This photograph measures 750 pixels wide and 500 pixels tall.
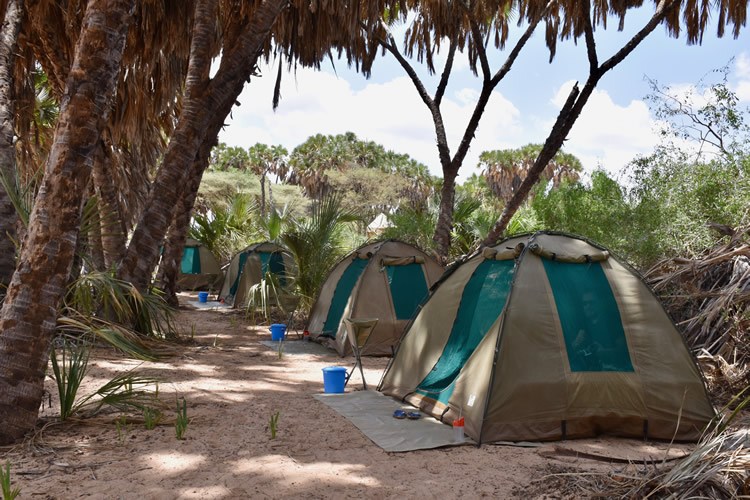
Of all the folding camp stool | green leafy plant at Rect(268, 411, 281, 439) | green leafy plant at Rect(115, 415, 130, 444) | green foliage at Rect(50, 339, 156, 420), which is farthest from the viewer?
the folding camp stool

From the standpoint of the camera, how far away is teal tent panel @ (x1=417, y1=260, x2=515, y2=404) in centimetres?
511

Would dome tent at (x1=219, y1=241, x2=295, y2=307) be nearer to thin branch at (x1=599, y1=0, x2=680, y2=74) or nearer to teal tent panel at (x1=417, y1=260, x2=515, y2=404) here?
thin branch at (x1=599, y1=0, x2=680, y2=74)

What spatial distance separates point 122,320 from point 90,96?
13.2ft

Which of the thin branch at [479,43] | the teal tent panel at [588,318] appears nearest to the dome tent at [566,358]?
the teal tent panel at [588,318]

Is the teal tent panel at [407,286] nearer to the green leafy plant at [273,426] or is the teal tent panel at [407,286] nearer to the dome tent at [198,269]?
the green leafy plant at [273,426]

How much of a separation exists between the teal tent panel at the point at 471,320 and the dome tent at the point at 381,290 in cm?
295

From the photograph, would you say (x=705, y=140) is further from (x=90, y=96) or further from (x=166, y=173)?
(x=90, y=96)

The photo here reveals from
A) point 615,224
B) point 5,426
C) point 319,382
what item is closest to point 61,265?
point 5,426

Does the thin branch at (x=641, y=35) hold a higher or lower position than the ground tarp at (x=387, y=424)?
higher

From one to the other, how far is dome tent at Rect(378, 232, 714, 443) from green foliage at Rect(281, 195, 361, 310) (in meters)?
5.83

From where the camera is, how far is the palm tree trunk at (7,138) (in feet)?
22.3

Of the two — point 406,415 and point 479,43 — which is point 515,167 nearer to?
point 479,43

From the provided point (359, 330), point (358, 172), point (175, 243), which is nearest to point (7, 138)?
point (359, 330)

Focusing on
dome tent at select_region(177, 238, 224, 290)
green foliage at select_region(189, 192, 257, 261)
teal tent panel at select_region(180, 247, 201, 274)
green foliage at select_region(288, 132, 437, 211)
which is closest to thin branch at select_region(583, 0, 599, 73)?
green foliage at select_region(189, 192, 257, 261)
